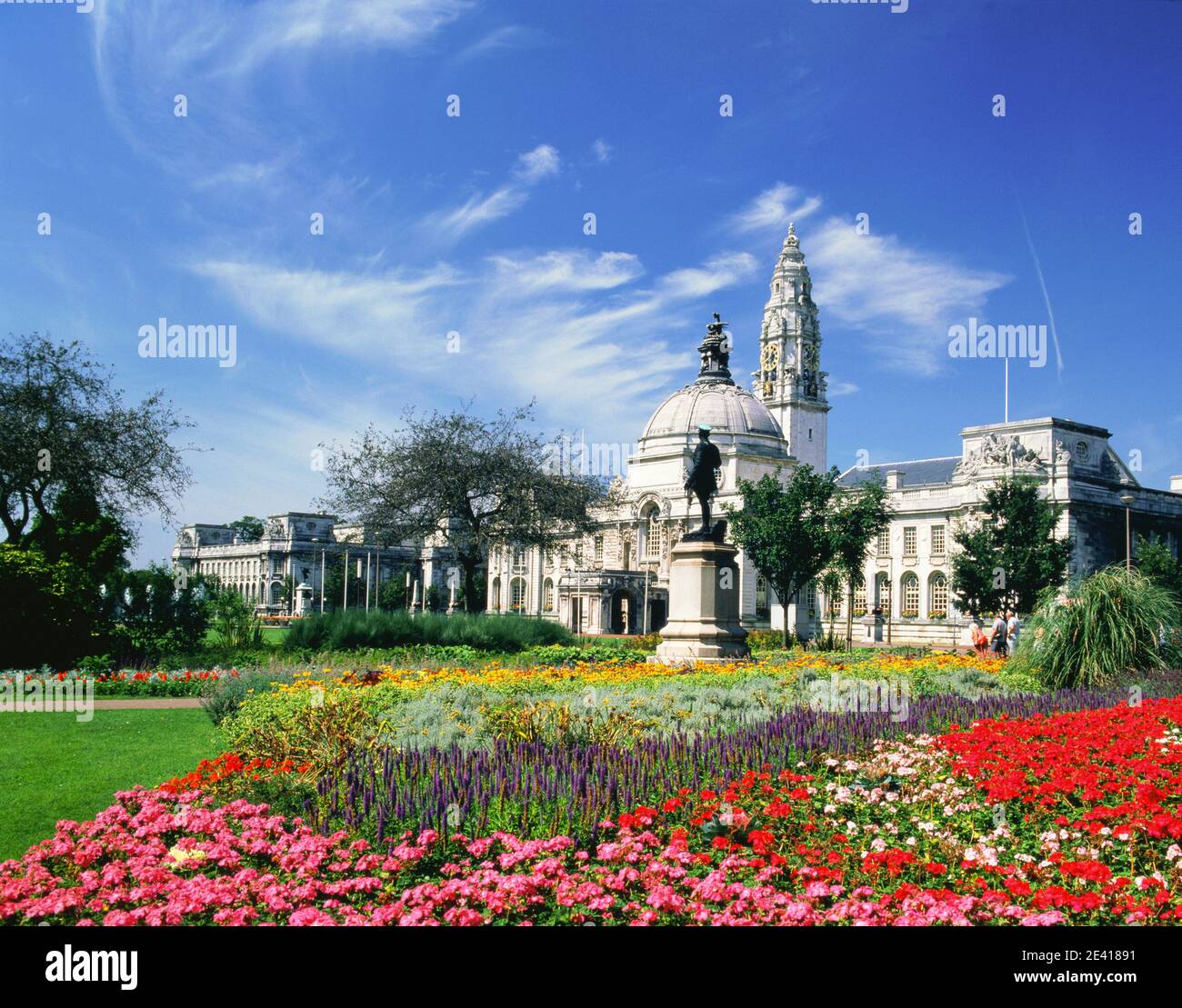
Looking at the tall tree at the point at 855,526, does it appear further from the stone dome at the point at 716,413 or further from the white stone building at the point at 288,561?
the white stone building at the point at 288,561

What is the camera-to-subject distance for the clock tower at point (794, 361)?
290ft

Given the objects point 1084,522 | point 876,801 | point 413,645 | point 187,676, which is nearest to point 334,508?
point 413,645

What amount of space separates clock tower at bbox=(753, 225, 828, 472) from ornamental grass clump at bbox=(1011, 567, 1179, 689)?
232 feet

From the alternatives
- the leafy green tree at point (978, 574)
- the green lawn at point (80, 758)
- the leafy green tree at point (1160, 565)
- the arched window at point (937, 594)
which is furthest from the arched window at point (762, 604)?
the green lawn at point (80, 758)

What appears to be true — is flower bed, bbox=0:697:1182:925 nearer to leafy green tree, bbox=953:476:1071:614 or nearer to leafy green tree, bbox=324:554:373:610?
leafy green tree, bbox=953:476:1071:614

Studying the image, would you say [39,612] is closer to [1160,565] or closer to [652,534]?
[1160,565]

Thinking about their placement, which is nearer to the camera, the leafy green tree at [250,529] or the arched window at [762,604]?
the arched window at [762,604]

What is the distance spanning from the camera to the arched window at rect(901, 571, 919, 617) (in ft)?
230

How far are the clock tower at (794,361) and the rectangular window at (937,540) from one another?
20534mm

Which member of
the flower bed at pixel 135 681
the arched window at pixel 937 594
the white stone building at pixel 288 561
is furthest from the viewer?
the white stone building at pixel 288 561

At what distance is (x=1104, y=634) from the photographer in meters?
17.0

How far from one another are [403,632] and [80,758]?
49.4 ft
